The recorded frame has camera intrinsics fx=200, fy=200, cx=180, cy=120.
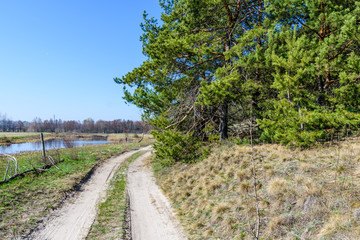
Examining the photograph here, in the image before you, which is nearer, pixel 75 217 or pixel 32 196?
pixel 75 217

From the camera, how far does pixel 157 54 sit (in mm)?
10836

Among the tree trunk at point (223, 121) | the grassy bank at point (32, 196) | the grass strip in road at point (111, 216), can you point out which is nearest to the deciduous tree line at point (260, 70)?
the tree trunk at point (223, 121)

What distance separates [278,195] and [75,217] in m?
7.11

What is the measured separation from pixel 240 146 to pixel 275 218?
5675 millimetres

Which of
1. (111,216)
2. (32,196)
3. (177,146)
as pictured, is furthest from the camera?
(177,146)

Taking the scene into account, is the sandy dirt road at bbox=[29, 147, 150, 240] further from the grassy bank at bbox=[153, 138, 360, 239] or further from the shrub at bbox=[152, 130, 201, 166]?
the shrub at bbox=[152, 130, 201, 166]

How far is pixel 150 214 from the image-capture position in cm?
769

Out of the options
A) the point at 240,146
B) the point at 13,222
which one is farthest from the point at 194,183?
the point at 13,222

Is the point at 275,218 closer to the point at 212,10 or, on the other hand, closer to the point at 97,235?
the point at 97,235

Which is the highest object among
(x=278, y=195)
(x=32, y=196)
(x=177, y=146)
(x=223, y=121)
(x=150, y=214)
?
(x=223, y=121)

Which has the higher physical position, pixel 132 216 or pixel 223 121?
pixel 223 121

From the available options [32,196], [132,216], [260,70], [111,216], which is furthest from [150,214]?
[260,70]

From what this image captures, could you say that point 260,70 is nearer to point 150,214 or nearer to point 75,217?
point 150,214

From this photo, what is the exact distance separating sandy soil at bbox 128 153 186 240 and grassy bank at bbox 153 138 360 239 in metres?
0.44
